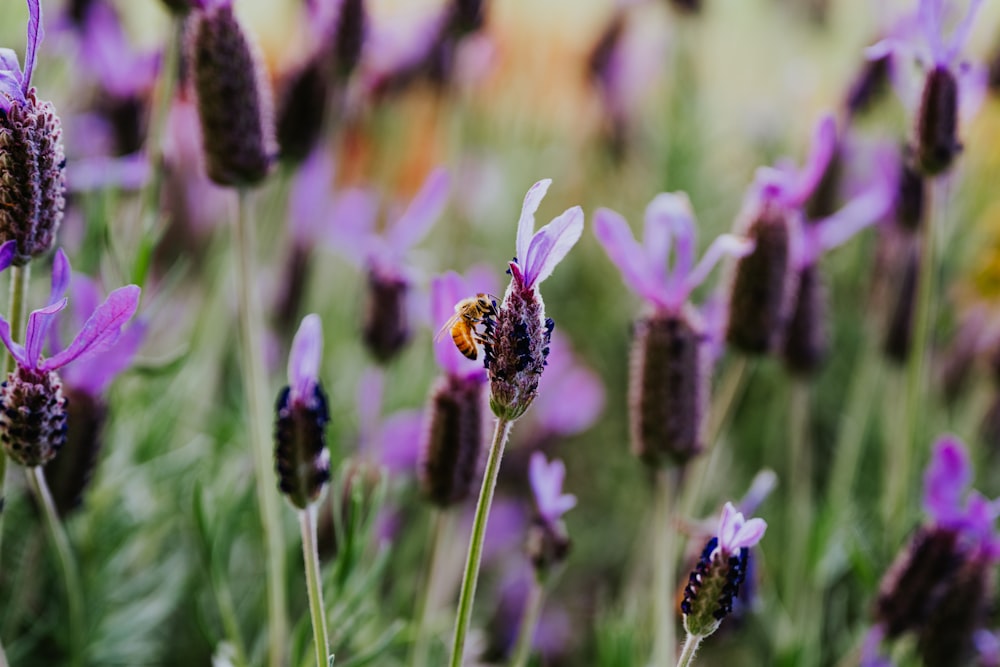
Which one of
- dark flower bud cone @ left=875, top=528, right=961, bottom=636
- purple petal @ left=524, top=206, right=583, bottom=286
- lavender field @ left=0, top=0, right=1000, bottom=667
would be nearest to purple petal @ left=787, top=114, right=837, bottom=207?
lavender field @ left=0, top=0, right=1000, bottom=667

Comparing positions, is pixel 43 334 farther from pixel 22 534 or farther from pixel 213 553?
pixel 22 534

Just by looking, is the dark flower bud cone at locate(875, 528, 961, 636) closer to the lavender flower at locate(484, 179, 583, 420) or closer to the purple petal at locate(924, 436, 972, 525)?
the purple petal at locate(924, 436, 972, 525)

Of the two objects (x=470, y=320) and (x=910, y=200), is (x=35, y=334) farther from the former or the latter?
(x=910, y=200)

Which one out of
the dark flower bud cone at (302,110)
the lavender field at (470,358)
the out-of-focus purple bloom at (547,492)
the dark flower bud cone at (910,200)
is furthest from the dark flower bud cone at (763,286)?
the dark flower bud cone at (302,110)

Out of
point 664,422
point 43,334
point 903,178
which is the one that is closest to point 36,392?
point 43,334

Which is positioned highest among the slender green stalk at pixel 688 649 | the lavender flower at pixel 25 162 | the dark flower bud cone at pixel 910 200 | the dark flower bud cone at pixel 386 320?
the dark flower bud cone at pixel 910 200

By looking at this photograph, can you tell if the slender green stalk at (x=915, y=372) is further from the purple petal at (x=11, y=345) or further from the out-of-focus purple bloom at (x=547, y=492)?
the purple petal at (x=11, y=345)
